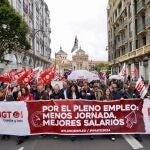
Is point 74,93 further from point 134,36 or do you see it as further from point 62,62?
point 62,62

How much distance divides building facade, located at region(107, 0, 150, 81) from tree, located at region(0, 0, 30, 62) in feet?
33.0

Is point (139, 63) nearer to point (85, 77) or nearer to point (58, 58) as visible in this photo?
point (85, 77)

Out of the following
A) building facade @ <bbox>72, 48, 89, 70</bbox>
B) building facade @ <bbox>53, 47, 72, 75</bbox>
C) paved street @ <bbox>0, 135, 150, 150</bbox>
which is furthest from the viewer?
building facade @ <bbox>72, 48, 89, 70</bbox>

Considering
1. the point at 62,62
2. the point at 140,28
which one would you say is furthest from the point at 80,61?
the point at 140,28

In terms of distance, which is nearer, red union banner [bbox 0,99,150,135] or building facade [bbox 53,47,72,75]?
red union banner [bbox 0,99,150,135]

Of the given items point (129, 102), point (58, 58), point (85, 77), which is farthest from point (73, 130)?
point (58, 58)

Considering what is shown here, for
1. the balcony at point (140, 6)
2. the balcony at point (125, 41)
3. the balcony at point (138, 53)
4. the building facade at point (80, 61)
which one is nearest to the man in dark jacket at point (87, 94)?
the balcony at point (138, 53)

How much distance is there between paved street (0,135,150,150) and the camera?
9523mm

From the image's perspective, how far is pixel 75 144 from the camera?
995 cm

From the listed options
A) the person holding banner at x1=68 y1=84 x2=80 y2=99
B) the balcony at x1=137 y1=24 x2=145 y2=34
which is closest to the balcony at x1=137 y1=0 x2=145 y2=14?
the balcony at x1=137 y1=24 x2=145 y2=34

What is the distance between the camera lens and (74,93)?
39.5 ft

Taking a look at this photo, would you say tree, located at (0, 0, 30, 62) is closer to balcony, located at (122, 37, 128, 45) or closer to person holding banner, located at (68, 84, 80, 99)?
person holding banner, located at (68, 84, 80, 99)

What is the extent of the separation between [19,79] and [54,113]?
712 centimetres

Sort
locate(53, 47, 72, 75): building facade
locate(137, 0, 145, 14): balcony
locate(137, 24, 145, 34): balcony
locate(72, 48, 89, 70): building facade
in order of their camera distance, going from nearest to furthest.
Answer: locate(137, 0, 145, 14): balcony → locate(137, 24, 145, 34): balcony → locate(53, 47, 72, 75): building facade → locate(72, 48, 89, 70): building facade
